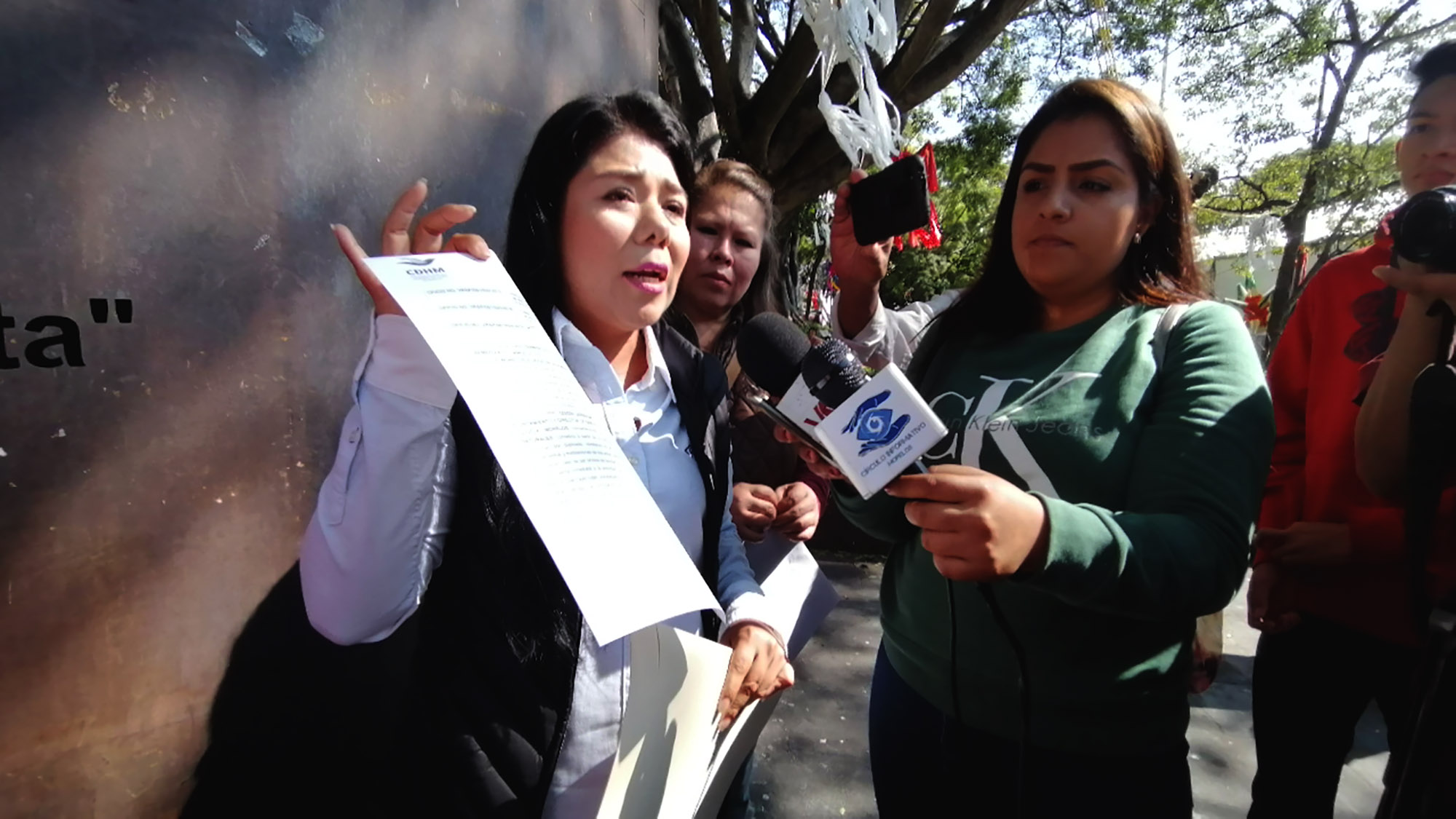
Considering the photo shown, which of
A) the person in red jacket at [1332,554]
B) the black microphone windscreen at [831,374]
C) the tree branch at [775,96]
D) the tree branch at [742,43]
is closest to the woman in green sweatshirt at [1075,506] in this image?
the black microphone windscreen at [831,374]

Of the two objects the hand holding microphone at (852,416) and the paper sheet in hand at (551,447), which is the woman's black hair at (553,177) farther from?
the hand holding microphone at (852,416)

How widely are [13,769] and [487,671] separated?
0.88 meters

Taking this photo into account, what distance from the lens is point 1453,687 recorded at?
3.96 feet

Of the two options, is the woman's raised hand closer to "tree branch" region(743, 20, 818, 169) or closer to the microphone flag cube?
the microphone flag cube

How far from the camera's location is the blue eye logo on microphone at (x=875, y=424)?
102 centimetres

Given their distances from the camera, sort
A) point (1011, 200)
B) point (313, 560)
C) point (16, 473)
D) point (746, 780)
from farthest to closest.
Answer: point (746, 780) → point (1011, 200) → point (16, 473) → point (313, 560)

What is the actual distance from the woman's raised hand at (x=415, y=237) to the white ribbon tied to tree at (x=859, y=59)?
136 cm

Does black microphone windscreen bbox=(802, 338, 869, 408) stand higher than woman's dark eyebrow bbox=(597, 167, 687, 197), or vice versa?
woman's dark eyebrow bbox=(597, 167, 687, 197)

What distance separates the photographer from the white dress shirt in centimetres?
109

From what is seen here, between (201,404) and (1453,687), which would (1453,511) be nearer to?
(1453,687)

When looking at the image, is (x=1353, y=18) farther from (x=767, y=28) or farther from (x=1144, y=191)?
(x=1144, y=191)

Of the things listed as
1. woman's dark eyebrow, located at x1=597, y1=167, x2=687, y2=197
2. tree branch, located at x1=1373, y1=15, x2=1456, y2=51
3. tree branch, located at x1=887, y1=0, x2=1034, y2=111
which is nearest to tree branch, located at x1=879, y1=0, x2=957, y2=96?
tree branch, located at x1=887, y1=0, x2=1034, y2=111

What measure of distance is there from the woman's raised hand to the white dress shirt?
58 mm

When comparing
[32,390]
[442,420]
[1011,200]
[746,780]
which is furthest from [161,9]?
[746,780]
